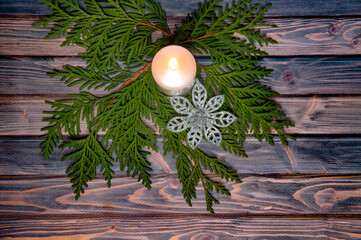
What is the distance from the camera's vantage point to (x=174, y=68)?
89 centimetres

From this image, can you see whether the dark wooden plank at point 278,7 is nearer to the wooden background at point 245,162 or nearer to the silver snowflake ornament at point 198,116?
the wooden background at point 245,162

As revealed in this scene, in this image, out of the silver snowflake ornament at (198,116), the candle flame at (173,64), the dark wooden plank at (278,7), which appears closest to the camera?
the candle flame at (173,64)

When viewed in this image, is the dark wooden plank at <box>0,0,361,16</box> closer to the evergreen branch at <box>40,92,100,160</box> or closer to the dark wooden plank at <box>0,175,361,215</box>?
the evergreen branch at <box>40,92,100,160</box>

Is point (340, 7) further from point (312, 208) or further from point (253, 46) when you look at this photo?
point (312, 208)

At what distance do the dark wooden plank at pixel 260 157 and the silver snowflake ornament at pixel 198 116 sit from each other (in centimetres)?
13

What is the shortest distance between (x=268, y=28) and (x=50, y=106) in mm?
1017

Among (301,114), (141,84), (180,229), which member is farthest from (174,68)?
(180,229)

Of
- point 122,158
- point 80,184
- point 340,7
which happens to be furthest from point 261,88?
point 80,184

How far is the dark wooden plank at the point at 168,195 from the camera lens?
3.74ft

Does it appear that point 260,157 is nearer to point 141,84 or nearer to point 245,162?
point 245,162

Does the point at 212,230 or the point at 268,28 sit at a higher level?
the point at 268,28

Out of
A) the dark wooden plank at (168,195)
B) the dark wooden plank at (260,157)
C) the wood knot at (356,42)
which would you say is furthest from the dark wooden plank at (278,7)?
the dark wooden plank at (168,195)

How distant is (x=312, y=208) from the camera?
1141mm

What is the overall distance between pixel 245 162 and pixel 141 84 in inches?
22.6
